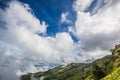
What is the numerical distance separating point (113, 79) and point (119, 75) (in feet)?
20.9

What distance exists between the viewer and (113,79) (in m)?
196

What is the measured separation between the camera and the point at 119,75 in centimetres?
19512
